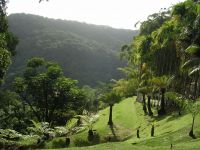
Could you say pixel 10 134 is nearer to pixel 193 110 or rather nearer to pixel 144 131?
pixel 144 131

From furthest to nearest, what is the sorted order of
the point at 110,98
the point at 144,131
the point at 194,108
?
1. the point at 110,98
2. the point at 144,131
3. the point at 194,108

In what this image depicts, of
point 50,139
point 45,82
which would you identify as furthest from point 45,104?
point 50,139

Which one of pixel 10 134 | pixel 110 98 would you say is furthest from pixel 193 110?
pixel 110 98

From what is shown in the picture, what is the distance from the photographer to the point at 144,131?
40094 millimetres

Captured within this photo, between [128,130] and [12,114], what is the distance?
57.4 ft

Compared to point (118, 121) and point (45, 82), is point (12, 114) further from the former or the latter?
point (118, 121)

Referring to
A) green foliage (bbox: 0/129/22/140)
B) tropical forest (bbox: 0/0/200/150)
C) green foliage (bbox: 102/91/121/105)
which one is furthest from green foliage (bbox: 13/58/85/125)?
green foliage (bbox: 0/129/22/140)

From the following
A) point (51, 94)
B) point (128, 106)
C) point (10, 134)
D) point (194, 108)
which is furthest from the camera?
point (128, 106)

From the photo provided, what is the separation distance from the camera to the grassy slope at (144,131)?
28247 mm

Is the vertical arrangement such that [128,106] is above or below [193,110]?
below

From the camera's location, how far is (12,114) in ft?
180

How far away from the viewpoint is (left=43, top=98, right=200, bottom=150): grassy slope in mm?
28247

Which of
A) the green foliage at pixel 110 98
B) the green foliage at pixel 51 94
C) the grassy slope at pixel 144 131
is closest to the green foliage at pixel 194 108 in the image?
the grassy slope at pixel 144 131

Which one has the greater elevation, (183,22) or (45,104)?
(183,22)
